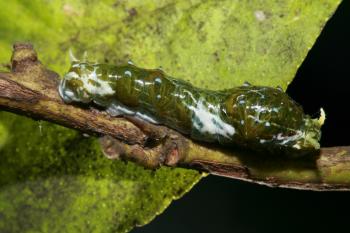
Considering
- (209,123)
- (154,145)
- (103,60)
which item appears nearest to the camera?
(154,145)

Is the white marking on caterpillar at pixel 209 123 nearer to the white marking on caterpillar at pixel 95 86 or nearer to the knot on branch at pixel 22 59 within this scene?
the white marking on caterpillar at pixel 95 86

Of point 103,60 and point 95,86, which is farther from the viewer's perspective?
point 103,60

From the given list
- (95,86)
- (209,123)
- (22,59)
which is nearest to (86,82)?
(95,86)

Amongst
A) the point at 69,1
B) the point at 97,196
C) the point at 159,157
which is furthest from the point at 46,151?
the point at 159,157

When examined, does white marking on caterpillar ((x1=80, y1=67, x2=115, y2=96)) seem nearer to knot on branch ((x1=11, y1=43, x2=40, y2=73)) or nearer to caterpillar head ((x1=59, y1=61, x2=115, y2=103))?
caterpillar head ((x1=59, y1=61, x2=115, y2=103))

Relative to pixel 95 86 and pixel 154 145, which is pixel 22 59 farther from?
pixel 154 145

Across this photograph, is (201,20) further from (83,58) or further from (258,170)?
(258,170)
